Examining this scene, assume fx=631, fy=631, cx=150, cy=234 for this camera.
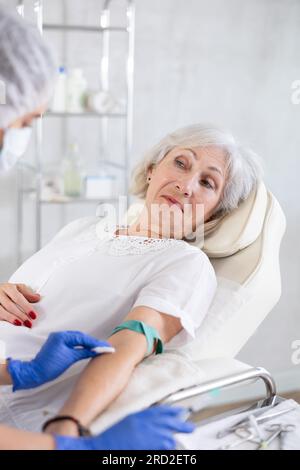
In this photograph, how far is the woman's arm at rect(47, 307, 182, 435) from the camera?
45.1 inches

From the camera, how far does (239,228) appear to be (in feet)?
5.60

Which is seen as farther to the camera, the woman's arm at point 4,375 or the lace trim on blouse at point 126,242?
the lace trim on blouse at point 126,242

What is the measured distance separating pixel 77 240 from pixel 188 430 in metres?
0.80

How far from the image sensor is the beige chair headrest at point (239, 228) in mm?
1688

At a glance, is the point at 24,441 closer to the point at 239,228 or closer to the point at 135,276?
the point at 135,276

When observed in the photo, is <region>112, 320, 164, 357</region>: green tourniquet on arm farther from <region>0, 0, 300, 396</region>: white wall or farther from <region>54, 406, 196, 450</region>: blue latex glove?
<region>0, 0, 300, 396</region>: white wall

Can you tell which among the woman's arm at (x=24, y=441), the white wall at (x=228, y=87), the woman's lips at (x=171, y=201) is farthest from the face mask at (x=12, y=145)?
the white wall at (x=228, y=87)

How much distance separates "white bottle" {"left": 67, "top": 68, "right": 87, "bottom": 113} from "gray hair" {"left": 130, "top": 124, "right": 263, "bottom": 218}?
72 centimetres

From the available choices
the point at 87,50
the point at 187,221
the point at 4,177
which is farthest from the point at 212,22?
the point at 187,221

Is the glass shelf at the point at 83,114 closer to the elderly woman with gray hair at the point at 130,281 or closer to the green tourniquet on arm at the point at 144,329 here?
the elderly woman with gray hair at the point at 130,281

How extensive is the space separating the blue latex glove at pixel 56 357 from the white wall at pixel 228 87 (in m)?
1.39

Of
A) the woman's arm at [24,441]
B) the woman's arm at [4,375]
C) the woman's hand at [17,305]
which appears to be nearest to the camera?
the woman's arm at [24,441]

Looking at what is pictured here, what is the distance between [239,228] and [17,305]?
24.4 inches
